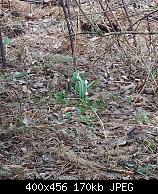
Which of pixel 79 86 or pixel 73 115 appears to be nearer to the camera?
pixel 73 115

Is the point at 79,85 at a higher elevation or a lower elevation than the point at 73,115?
higher

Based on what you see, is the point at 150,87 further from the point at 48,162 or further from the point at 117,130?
the point at 48,162

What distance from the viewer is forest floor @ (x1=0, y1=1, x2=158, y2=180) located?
3008 mm

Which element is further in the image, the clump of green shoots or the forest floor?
the clump of green shoots

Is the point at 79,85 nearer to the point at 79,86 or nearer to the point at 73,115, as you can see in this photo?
the point at 79,86

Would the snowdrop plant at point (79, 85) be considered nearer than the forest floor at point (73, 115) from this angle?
No

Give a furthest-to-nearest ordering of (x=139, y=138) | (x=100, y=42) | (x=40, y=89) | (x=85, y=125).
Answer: (x=100, y=42), (x=40, y=89), (x=85, y=125), (x=139, y=138)

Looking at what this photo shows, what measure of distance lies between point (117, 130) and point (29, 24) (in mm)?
2952

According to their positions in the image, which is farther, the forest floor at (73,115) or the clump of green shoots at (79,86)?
the clump of green shoots at (79,86)

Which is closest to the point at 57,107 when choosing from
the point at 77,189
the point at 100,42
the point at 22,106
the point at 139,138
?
the point at 22,106

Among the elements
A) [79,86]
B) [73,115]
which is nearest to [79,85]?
[79,86]

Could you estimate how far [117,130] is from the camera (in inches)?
138

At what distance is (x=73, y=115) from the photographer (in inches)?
146

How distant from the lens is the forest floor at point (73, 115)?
3008 mm
